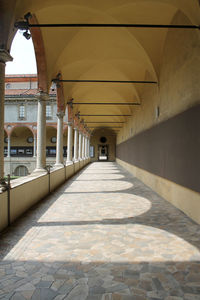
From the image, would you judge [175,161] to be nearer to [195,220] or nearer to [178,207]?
[178,207]

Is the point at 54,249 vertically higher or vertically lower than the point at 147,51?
lower

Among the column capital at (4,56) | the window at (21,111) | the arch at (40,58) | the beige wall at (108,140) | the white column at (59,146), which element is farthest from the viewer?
the beige wall at (108,140)

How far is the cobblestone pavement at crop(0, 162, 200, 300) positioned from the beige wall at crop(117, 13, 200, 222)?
0.55 metres

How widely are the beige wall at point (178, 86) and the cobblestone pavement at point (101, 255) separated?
55cm

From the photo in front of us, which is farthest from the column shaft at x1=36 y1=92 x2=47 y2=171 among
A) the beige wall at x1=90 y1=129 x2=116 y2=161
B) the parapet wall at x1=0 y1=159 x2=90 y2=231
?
the beige wall at x1=90 y1=129 x2=116 y2=161

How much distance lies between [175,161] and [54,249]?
14.5 ft

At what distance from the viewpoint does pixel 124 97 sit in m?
17.2

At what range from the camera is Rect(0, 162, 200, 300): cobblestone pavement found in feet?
9.04

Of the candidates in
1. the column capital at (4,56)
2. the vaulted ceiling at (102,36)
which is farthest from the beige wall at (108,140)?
the column capital at (4,56)

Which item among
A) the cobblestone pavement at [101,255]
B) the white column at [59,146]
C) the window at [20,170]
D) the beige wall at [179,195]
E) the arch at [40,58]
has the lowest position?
the window at [20,170]

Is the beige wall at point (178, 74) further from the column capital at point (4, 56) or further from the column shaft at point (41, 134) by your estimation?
the column shaft at point (41, 134)

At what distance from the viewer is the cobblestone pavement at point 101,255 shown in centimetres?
276

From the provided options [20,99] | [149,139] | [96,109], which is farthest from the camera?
[20,99]

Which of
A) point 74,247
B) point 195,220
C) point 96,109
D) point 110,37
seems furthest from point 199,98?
point 96,109
